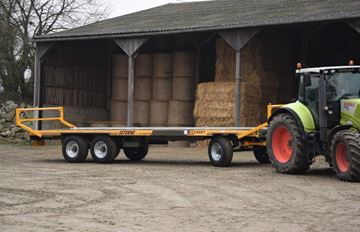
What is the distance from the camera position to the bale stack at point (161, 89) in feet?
95.3

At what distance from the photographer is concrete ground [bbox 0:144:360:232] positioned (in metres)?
9.41

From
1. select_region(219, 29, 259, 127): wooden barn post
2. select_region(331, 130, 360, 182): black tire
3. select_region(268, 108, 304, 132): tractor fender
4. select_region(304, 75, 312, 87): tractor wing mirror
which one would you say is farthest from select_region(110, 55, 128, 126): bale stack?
select_region(331, 130, 360, 182): black tire

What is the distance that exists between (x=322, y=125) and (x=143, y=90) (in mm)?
15474

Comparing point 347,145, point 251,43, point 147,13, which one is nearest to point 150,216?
point 347,145

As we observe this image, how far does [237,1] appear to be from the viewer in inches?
1172

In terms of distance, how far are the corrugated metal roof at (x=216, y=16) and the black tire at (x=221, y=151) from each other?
16.4 feet

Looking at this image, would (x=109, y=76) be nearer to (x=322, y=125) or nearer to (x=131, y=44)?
(x=131, y=44)

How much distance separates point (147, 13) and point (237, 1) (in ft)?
14.4

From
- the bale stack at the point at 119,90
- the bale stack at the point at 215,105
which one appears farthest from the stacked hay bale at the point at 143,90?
the bale stack at the point at 215,105

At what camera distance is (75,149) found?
2042 centimetres

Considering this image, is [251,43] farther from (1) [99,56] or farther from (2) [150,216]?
(2) [150,216]

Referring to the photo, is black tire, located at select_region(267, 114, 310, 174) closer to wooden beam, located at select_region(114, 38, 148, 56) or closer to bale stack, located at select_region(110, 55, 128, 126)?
wooden beam, located at select_region(114, 38, 148, 56)

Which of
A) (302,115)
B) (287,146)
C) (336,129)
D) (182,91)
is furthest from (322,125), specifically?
(182,91)

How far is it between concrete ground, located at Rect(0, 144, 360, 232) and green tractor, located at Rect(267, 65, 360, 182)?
40 centimetres
